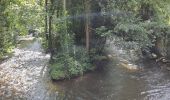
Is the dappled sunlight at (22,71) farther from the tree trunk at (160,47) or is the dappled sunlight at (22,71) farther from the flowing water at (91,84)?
the tree trunk at (160,47)

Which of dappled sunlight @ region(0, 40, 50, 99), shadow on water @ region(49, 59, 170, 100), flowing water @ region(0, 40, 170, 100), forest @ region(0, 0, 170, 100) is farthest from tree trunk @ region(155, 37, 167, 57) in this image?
dappled sunlight @ region(0, 40, 50, 99)

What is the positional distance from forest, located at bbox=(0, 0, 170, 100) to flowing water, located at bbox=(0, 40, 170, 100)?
24 centimetres

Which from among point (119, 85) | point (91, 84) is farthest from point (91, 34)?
point (119, 85)

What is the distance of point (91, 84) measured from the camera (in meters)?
19.9

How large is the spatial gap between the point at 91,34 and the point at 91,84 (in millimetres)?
5457

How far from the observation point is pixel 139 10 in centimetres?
2592

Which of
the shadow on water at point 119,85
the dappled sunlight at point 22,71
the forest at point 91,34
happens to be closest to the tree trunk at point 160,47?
the forest at point 91,34

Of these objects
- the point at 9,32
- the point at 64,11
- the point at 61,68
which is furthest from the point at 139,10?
the point at 9,32

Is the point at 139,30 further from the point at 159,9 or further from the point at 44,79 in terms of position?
the point at 44,79

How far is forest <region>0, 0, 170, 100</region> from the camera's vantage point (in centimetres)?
2122

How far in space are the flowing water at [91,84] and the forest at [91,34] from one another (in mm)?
237

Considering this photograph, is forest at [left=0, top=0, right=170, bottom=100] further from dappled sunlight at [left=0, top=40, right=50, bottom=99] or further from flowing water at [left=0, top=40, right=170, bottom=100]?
flowing water at [left=0, top=40, right=170, bottom=100]

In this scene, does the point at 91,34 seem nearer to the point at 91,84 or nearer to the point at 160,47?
the point at 91,84

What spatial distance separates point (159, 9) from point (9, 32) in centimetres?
1161
